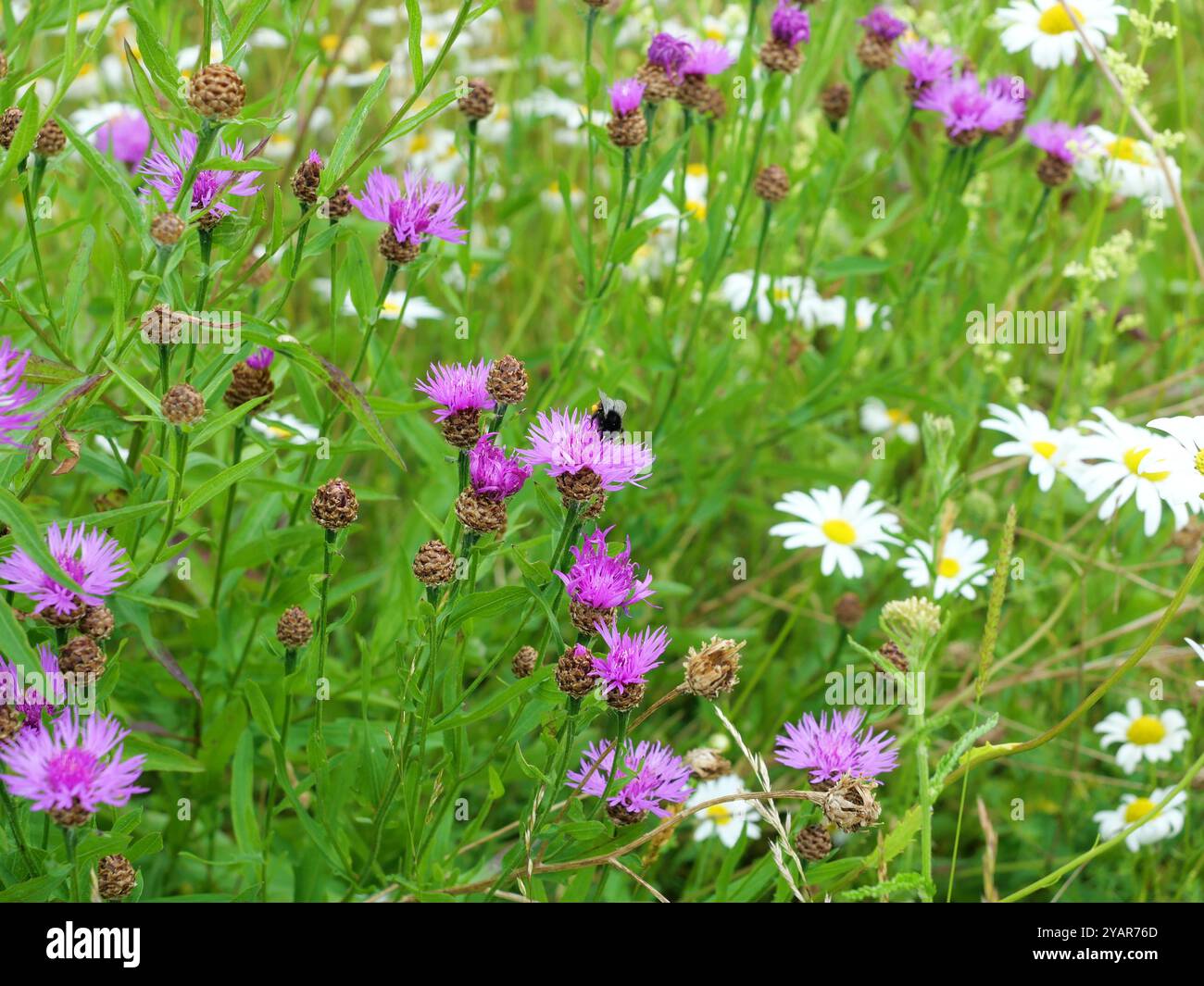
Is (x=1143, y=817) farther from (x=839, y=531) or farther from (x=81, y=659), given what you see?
(x=81, y=659)

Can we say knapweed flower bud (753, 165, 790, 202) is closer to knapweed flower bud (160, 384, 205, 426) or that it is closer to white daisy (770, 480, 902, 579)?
white daisy (770, 480, 902, 579)

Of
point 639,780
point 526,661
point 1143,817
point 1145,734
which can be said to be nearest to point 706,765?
point 639,780

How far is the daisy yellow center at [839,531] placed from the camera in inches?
76.1

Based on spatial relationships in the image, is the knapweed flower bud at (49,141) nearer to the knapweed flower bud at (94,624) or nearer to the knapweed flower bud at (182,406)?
the knapweed flower bud at (182,406)

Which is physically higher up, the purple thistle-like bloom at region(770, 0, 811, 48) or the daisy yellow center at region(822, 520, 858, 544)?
the purple thistle-like bloom at region(770, 0, 811, 48)

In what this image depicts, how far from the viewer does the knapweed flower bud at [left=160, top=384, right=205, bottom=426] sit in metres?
1.22

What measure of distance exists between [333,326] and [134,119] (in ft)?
3.98

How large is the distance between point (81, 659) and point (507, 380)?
47cm

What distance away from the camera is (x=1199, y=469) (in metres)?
1.45

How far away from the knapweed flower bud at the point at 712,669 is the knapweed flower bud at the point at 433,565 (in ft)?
0.80

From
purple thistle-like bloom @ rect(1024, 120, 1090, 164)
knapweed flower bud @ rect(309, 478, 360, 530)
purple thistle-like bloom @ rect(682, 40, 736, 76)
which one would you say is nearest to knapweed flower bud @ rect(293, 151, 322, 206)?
knapweed flower bud @ rect(309, 478, 360, 530)

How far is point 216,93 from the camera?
3.76 feet

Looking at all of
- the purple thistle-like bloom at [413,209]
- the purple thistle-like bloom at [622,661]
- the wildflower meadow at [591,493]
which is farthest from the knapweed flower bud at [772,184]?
the purple thistle-like bloom at [622,661]

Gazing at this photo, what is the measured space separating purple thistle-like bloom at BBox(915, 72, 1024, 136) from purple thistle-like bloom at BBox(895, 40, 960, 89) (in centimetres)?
4
